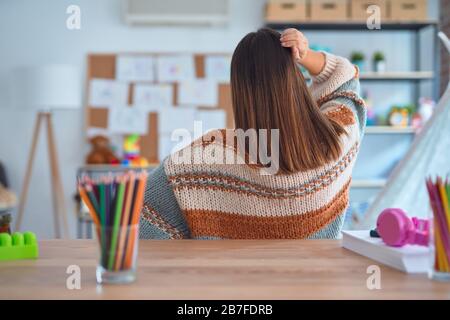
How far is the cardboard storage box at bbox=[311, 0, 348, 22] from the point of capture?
4.13m

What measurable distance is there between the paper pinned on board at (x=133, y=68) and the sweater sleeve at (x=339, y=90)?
2.87m

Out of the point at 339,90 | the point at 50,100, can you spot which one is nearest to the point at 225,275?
the point at 339,90

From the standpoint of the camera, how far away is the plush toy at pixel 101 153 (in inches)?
166

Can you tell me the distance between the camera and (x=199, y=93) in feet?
14.6

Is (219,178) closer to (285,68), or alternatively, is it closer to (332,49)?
(285,68)

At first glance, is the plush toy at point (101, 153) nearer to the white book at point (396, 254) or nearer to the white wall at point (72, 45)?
the white wall at point (72, 45)

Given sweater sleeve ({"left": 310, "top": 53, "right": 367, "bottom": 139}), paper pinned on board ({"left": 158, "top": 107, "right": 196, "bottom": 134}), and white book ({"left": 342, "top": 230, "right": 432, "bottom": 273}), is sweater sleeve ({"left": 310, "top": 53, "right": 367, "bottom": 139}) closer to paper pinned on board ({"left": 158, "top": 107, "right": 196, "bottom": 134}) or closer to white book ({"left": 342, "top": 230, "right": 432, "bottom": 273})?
white book ({"left": 342, "top": 230, "right": 432, "bottom": 273})

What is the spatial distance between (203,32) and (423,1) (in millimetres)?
1510

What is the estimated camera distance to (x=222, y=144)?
1362mm

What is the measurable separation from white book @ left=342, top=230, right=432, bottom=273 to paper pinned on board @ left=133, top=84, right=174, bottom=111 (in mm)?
3498

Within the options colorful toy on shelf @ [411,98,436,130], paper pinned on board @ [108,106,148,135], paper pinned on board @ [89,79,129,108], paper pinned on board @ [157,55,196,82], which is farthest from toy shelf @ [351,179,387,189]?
paper pinned on board @ [89,79,129,108]
